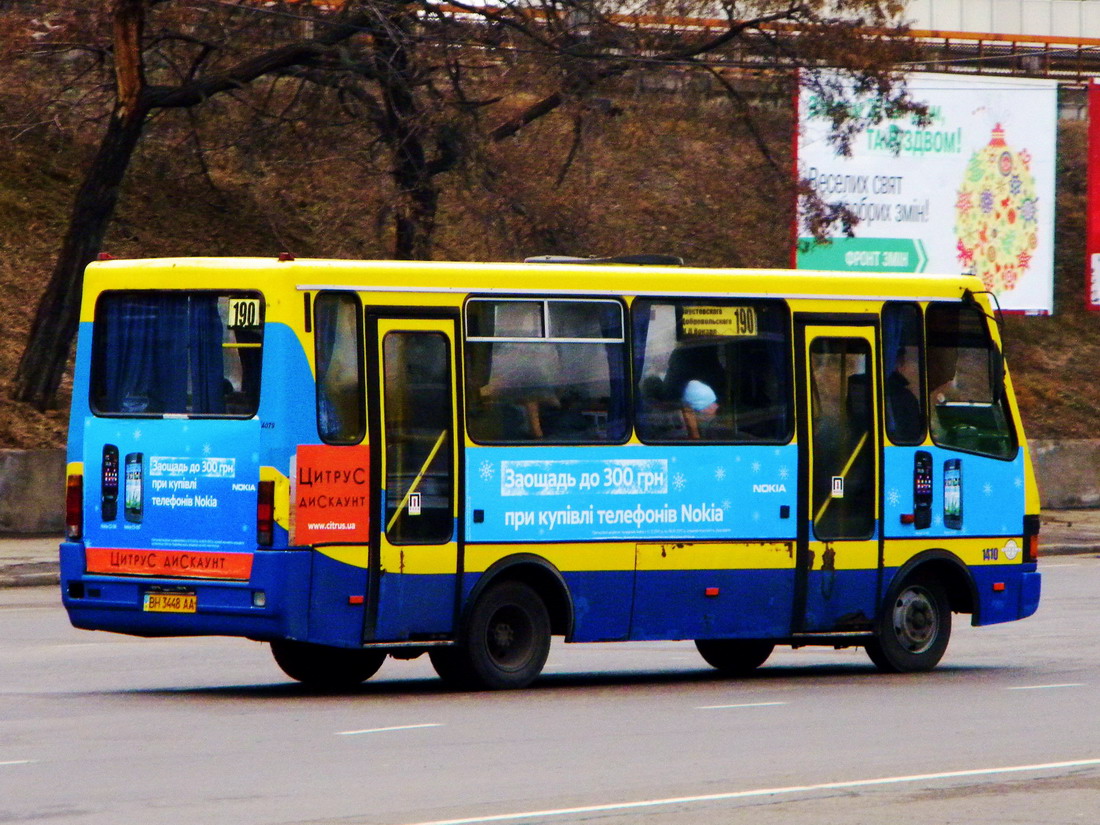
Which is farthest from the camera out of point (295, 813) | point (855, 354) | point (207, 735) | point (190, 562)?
point (855, 354)

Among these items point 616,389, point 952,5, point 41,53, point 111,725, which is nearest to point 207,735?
point 111,725

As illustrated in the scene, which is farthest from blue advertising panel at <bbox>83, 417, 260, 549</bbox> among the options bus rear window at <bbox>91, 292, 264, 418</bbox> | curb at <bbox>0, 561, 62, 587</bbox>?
curb at <bbox>0, 561, 62, 587</bbox>

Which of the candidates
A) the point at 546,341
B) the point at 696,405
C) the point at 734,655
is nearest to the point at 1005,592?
the point at 734,655

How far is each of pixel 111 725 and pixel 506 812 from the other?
3.59 m

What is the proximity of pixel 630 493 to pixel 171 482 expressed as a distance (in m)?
3.01

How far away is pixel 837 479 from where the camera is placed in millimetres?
14422

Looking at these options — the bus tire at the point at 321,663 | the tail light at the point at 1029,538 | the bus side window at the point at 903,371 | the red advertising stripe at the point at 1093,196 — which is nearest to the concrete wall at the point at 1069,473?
the red advertising stripe at the point at 1093,196

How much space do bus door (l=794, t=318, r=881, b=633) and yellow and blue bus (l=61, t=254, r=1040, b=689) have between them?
21 millimetres

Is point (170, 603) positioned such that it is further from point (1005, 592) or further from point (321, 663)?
point (1005, 592)

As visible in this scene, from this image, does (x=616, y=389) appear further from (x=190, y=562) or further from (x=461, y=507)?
(x=190, y=562)

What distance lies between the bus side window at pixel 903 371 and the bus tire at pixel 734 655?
72.7 inches

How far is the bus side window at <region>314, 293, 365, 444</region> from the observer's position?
12.3m

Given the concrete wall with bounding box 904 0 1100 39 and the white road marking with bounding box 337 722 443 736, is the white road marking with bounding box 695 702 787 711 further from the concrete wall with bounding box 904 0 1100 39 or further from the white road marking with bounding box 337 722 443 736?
the concrete wall with bounding box 904 0 1100 39

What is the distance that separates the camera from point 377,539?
40.9 ft
